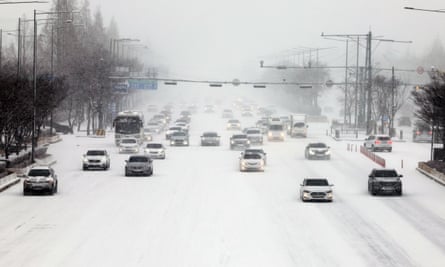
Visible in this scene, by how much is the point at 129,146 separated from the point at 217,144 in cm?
1336

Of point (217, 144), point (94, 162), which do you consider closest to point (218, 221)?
point (94, 162)

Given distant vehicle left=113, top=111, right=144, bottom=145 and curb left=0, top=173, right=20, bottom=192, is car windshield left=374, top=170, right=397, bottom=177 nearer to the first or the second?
curb left=0, top=173, right=20, bottom=192

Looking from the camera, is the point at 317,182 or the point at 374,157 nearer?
the point at 317,182

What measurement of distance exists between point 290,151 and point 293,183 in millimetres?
27281

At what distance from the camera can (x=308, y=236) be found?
3559 centimetres

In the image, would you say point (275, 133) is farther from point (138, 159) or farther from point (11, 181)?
point (11, 181)

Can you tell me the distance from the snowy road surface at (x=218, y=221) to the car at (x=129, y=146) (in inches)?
516

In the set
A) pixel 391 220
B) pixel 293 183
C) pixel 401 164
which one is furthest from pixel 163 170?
pixel 391 220

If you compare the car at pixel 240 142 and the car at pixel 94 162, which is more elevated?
the car at pixel 240 142

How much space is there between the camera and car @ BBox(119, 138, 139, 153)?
79125mm

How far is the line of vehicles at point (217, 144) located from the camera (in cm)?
4819

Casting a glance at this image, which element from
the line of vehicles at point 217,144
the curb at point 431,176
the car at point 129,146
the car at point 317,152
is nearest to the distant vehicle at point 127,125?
the line of vehicles at point 217,144

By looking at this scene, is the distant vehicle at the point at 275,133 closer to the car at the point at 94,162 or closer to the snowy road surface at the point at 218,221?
the snowy road surface at the point at 218,221

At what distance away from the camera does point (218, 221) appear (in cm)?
3938
